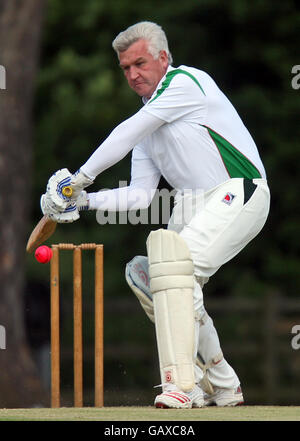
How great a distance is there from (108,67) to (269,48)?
1853mm

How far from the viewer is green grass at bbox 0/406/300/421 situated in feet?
12.8

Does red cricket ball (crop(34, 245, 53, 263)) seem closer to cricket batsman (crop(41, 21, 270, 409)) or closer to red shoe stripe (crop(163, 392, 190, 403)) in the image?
cricket batsman (crop(41, 21, 270, 409))

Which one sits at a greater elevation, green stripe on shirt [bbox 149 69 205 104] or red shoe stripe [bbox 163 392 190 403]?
green stripe on shirt [bbox 149 69 205 104]

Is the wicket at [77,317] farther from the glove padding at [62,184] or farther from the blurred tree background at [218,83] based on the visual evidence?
the blurred tree background at [218,83]

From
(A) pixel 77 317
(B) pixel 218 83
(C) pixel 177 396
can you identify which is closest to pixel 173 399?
(C) pixel 177 396

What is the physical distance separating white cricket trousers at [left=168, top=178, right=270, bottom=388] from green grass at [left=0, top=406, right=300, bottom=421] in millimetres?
297

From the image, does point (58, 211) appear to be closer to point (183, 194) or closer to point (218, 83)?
point (183, 194)

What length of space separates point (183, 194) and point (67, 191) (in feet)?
1.56

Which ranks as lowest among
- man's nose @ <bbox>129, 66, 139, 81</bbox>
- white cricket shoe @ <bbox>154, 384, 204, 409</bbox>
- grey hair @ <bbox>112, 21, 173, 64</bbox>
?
white cricket shoe @ <bbox>154, 384, 204, 409</bbox>

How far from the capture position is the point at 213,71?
12.9 m

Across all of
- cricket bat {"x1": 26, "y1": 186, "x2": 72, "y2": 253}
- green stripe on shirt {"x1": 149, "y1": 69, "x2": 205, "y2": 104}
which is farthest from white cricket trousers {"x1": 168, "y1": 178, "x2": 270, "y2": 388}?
cricket bat {"x1": 26, "y1": 186, "x2": 72, "y2": 253}

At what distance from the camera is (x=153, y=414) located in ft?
13.3

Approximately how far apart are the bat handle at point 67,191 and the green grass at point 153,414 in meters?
0.82
